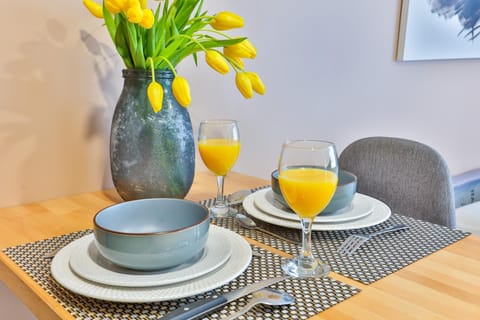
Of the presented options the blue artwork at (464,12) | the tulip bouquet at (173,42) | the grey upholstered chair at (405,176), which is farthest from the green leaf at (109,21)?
the blue artwork at (464,12)

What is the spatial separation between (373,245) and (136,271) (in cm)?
40

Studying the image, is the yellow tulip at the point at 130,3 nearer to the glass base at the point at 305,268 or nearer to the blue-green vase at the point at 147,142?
the blue-green vase at the point at 147,142

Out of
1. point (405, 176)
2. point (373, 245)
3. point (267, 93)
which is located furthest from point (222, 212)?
point (267, 93)

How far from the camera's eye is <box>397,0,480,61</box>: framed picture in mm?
2031

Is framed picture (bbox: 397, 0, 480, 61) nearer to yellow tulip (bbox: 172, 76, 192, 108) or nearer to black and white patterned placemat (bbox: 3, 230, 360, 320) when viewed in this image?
yellow tulip (bbox: 172, 76, 192, 108)

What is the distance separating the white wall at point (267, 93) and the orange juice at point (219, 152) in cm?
37

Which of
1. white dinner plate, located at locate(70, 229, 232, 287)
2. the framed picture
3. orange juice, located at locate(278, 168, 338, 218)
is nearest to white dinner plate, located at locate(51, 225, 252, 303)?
white dinner plate, located at locate(70, 229, 232, 287)

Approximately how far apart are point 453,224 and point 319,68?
0.82 meters

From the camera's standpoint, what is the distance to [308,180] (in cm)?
68

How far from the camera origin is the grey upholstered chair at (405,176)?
46.7 inches

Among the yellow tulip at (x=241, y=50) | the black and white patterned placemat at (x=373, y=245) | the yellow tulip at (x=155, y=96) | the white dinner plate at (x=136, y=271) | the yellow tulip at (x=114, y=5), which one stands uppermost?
the yellow tulip at (x=114, y=5)

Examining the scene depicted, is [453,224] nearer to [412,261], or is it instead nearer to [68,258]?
[412,261]

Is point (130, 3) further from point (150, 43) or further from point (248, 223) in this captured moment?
point (248, 223)

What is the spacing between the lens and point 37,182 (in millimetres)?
1117
